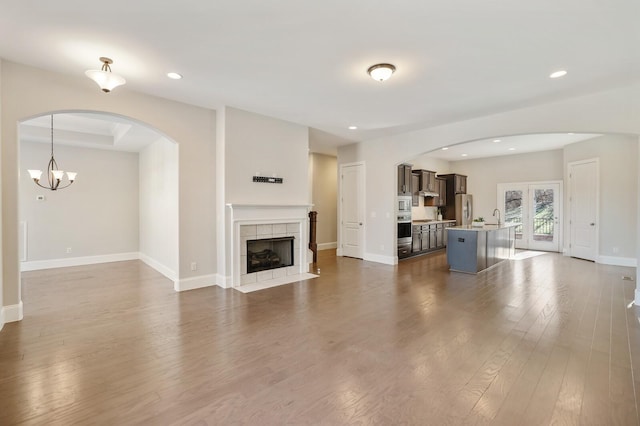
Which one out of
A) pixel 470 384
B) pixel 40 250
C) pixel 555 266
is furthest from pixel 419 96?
pixel 40 250

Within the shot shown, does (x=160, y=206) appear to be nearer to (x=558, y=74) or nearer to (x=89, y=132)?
(x=89, y=132)

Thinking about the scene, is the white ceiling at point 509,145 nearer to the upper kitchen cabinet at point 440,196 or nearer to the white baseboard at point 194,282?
the upper kitchen cabinet at point 440,196

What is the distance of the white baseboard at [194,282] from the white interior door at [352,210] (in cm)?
386

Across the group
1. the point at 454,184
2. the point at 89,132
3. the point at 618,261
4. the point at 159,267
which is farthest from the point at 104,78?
the point at 618,261

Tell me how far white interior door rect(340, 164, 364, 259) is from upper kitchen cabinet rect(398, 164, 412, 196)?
98 cm

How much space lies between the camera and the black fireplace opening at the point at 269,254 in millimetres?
5354

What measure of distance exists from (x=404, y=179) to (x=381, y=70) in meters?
4.66

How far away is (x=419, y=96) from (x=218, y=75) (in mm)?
2840

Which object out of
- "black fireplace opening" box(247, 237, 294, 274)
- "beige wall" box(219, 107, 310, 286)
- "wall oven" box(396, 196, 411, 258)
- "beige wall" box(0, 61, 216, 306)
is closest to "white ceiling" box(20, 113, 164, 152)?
"beige wall" box(0, 61, 216, 306)

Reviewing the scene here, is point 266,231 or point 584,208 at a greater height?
point 584,208

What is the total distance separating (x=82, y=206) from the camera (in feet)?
22.6

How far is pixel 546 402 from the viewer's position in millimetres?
2037

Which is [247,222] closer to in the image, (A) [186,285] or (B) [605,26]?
(A) [186,285]

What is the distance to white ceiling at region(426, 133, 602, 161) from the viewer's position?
7230 millimetres
